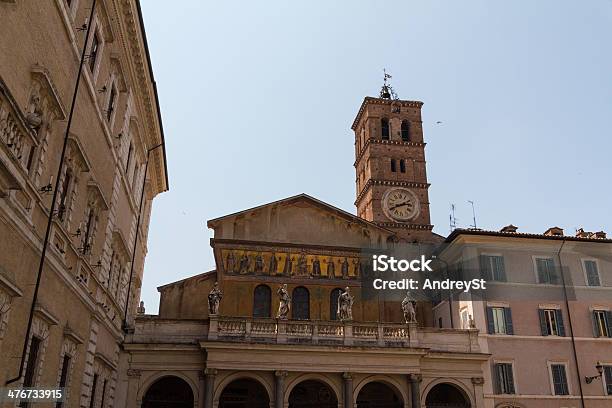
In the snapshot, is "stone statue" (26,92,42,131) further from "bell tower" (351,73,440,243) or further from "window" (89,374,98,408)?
"bell tower" (351,73,440,243)

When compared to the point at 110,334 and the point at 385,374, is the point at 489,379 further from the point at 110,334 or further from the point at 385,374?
the point at 110,334

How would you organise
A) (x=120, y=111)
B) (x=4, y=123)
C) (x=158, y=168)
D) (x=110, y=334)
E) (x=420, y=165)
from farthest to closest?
(x=420, y=165) < (x=158, y=168) < (x=110, y=334) < (x=120, y=111) < (x=4, y=123)

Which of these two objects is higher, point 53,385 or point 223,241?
point 223,241

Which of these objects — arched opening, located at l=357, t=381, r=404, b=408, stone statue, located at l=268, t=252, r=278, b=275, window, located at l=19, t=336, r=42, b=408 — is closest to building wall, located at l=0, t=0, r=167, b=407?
window, located at l=19, t=336, r=42, b=408

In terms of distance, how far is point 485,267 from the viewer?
28.8 metres

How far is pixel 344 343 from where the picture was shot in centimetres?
2616

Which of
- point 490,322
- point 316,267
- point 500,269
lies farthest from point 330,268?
point 500,269

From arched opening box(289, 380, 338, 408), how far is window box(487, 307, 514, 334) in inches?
339

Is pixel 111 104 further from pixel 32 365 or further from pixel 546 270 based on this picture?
pixel 546 270

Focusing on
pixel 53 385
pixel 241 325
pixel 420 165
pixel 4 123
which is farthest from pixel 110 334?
pixel 420 165

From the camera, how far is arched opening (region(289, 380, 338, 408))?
1096 inches

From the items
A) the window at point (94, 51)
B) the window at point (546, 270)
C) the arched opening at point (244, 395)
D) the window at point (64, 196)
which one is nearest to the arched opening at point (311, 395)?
the arched opening at point (244, 395)

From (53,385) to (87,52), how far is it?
864 cm

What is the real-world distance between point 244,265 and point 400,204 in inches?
920
